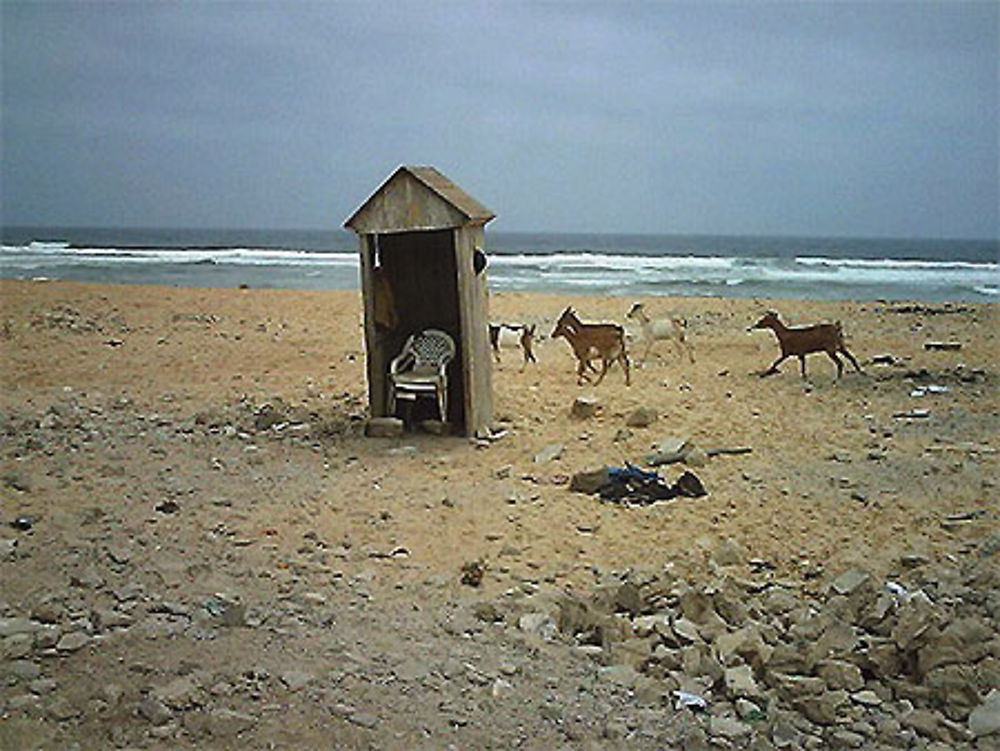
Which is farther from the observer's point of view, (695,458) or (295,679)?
(695,458)

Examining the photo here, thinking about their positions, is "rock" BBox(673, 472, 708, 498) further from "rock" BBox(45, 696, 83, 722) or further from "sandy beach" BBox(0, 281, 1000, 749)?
"rock" BBox(45, 696, 83, 722)

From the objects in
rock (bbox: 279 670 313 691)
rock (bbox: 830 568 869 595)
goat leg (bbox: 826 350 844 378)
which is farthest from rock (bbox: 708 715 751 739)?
goat leg (bbox: 826 350 844 378)

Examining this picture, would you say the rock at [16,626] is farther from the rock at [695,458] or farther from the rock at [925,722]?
the rock at [695,458]

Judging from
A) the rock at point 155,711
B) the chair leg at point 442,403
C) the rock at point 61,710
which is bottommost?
the rock at point 155,711

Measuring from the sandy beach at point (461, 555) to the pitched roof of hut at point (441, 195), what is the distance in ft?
6.26

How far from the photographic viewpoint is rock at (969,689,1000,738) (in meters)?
3.66

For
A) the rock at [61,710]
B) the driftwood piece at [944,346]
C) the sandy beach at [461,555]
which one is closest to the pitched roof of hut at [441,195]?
the sandy beach at [461,555]

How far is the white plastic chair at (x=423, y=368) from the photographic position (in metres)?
8.52

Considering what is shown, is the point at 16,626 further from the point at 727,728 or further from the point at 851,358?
the point at 851,358

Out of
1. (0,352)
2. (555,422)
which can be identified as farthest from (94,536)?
(0,352)

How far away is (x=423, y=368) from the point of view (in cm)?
908

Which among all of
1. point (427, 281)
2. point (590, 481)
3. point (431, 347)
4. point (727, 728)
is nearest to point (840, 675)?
point (727, 728)

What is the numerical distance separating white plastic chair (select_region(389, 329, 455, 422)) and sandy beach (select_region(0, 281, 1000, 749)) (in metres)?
0.42

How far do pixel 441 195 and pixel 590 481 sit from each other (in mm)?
2752
